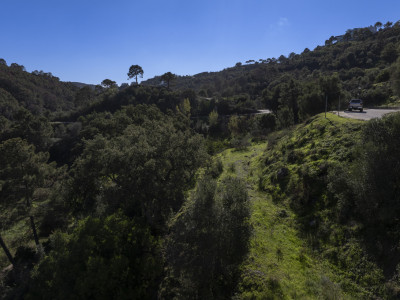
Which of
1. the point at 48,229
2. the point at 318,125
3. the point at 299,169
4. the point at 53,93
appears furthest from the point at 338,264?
the point at 53,93

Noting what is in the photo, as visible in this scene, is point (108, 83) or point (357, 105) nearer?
point (357, 105)

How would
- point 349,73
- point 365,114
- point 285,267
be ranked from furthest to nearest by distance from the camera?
point 349,73 → point 365,114 → point 285,267

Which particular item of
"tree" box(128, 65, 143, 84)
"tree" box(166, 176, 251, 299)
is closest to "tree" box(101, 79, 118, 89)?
"tree" box(128, 65, 143, 84)

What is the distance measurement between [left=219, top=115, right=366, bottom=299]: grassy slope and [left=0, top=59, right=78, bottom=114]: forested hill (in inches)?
3711

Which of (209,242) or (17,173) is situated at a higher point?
(17,173)

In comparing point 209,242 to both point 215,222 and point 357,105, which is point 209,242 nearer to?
point 215,222

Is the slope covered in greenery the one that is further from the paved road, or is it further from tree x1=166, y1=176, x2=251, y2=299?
tree x1=166, y1=176, x2=251, y2=299

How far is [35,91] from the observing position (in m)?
97.6

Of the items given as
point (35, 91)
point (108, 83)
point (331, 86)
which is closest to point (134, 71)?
point (108, 83)

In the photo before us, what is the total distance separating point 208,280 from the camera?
9750mm

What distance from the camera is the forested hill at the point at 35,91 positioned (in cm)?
8519

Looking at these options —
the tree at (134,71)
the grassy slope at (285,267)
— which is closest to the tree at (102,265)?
the grassy slope at (285,267)

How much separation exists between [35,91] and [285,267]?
12456 centimetres

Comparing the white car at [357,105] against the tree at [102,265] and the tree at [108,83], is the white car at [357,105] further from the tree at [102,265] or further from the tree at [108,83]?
the tree at [108,83]
